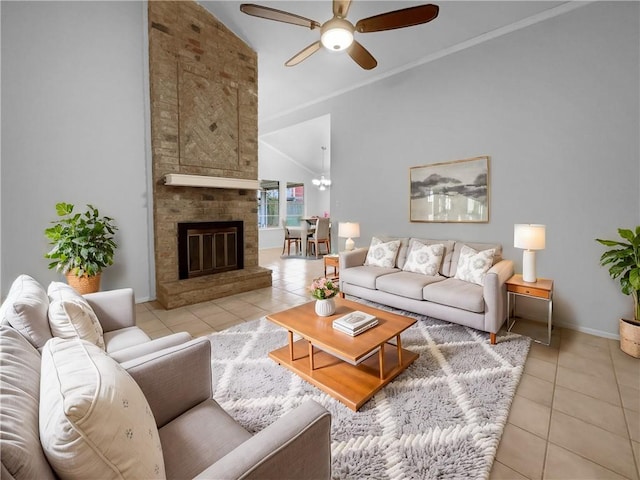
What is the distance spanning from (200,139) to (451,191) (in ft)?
11.7

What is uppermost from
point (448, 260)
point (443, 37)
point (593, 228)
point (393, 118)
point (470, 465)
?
point (443, 37)

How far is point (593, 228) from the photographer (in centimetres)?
301

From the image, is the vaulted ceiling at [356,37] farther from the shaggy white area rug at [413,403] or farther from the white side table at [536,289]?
the shaggy white area rug at [413,403]

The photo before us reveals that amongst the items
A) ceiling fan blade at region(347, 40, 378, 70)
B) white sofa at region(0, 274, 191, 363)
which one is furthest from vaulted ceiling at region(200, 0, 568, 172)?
white sofa at region(0, 274, 191, 363)

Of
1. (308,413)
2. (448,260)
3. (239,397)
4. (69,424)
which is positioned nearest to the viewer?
(69,424)

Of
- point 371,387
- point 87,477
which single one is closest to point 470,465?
point 371,387

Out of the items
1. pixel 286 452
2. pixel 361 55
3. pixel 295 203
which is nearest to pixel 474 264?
pixel 361 55

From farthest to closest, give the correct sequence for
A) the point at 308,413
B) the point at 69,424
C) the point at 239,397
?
the point at 239,397 → the point at 308,413 → the point at 69,424

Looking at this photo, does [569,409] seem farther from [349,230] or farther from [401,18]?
[349,230]

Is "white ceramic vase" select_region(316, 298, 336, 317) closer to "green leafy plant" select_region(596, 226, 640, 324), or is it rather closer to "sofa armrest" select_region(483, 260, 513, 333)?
"sofa armrest" select_region(483, 260, 513, 333)

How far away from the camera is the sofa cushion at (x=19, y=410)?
0.60 metres

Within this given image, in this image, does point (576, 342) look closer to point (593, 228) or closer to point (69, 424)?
point (593, 228)

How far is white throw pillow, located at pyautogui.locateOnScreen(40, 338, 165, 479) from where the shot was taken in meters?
0.67

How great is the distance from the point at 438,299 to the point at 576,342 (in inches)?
51.3
